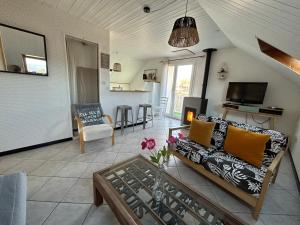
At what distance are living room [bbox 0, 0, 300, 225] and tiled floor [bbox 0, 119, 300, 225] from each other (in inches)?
0.5

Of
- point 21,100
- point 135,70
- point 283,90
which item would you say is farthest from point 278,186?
point 135,70

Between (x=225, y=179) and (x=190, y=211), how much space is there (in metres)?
0.75

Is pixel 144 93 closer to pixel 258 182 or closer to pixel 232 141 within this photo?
pixel 232 141

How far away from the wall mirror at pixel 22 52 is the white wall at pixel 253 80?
4204 millimetres

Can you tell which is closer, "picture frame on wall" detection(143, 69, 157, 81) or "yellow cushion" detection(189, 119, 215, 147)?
"yellow cushion" detection(189, 119, 215, 147)

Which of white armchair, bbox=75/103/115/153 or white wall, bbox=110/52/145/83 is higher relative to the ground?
white wall, bbox=110/52/145/83

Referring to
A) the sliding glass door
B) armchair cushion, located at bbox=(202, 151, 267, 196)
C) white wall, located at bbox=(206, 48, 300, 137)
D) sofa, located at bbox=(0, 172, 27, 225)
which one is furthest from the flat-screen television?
sofa, located at bbox=(0, 172, 27, 225)

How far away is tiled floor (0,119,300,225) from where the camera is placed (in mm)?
1310

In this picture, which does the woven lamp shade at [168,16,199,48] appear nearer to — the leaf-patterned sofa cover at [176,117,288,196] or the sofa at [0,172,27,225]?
the leaf-patterned sofa cover at [176,117,288,196]

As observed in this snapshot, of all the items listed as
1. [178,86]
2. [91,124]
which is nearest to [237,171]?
[91,124]

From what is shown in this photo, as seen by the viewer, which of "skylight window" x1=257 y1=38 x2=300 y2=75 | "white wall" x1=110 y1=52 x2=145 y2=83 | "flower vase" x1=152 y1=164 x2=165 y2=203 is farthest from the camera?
"white wall" x1=110 y1=52 x2=145 y2=83

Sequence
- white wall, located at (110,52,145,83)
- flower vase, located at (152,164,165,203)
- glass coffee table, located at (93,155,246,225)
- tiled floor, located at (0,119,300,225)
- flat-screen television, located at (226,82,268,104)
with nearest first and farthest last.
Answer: glass coffee table, located at (93,155,246,225), flower vase, located at (152,164,165,203), tiled floor, located at (0,119,300,225), flat-screen television, located at (226,82,268,104), white wall, located at (110,52,145,83)

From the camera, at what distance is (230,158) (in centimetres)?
172

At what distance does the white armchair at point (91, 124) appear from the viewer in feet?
7.92
